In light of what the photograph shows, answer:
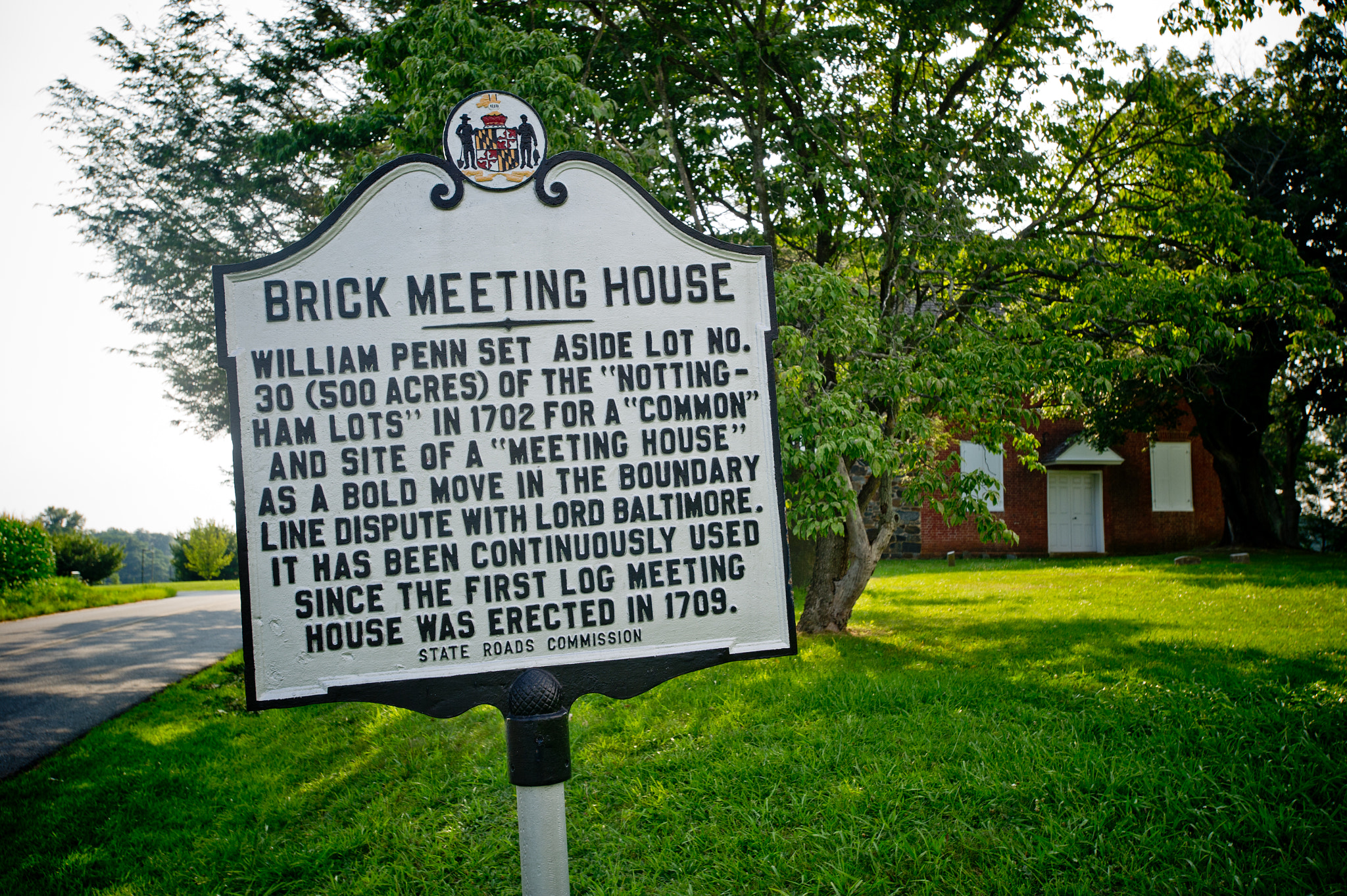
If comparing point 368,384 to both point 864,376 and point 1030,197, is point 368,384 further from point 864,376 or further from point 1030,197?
point 1030,197

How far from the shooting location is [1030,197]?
8.62 m

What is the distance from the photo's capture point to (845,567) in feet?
29.3

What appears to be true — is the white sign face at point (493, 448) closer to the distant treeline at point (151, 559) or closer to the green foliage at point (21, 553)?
the green foliage at point (21, 553)

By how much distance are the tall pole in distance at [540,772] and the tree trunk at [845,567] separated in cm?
580

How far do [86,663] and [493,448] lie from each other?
376 inches

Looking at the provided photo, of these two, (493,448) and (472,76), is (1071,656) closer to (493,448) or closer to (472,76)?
(493,448)

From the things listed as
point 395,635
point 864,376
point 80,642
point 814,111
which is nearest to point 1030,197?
point 814,111

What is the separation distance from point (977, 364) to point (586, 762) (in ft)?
15.1

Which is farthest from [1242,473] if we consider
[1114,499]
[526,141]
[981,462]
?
[526,141]

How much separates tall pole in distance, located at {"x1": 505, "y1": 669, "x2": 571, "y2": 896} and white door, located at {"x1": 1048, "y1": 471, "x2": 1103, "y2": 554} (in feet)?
78.5

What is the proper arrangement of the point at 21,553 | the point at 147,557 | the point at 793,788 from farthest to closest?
the point at 147,557 → the point at 21,553 → the point at 793,788

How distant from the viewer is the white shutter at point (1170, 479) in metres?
24.1

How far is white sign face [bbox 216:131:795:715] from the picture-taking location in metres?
2.55

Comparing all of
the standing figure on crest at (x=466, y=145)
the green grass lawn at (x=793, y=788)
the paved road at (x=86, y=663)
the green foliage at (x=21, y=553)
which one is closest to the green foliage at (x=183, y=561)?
the green foliage at (x=21, y=553)
